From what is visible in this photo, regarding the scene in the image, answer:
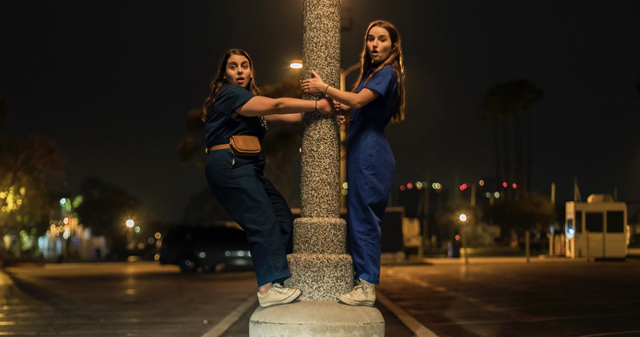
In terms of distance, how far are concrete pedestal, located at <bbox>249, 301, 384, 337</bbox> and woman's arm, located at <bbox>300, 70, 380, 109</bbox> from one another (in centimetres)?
122

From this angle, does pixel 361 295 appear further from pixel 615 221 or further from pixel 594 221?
pixel 594 221

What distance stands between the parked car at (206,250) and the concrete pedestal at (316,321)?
27.8 meters

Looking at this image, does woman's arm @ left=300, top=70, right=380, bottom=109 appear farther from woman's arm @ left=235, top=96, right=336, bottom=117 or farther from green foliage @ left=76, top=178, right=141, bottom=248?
green foliage @ left=76, top=178, right=141, bottom=248

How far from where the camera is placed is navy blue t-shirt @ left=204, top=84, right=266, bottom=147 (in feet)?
19.1

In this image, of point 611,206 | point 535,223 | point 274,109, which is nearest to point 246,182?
point 274,109

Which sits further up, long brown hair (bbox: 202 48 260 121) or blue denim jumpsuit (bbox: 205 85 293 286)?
long brown hair (bbox: 202 48 260 121)

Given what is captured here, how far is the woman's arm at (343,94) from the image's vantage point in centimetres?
580

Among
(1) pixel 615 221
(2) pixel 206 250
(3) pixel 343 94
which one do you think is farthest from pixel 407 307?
(1) pixel 615 221

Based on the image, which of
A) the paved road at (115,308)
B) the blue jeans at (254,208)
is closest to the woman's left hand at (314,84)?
the blue jeans at (254,208)

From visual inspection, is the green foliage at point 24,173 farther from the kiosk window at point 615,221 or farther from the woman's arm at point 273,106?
the woman's arm at point 273,106

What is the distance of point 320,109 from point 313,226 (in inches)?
28.6

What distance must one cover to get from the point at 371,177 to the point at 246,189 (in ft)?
2.52

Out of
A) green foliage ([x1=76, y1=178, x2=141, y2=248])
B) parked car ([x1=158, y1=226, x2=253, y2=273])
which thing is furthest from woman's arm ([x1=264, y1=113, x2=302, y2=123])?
green foliage ([x1=76, y1=178, x2=141, y2=248])

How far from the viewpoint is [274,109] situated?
18.9 ft
